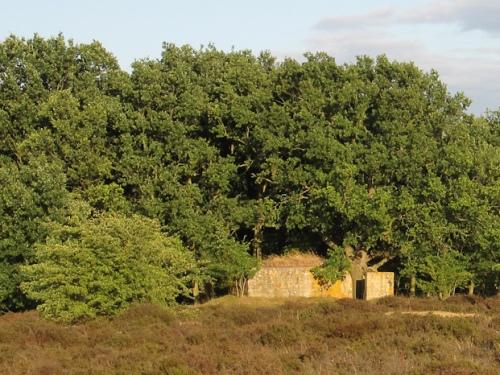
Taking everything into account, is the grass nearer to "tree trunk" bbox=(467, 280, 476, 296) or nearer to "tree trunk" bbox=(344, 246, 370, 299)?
"tree trunk" bbox=(344, 246, 370, 299)

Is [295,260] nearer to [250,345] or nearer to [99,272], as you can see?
[99,272]

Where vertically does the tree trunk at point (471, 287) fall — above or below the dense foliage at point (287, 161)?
below

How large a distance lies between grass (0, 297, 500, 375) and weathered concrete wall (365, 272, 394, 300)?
10680mm

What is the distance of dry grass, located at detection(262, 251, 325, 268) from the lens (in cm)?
4544

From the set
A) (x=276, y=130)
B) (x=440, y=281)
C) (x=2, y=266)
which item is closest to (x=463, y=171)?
(x=440, y=281)

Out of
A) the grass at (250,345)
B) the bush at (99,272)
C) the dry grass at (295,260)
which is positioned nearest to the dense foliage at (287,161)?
the dry grass at (295,260)

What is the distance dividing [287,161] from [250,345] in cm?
2259

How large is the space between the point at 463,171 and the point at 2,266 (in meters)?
25.2

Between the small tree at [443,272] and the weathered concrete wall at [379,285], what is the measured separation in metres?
1.60

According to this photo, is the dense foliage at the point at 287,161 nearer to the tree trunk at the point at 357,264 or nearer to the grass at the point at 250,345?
the tree trunk at the point at 357,264

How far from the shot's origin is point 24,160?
48438 millimetres

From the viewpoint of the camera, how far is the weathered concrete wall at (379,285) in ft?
141

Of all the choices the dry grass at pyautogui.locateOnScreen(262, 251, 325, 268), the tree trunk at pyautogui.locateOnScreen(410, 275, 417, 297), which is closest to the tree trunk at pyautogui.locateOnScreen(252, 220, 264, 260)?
the dry grass at pyautogui.locateOnScreen(262, 251, 325, 268)

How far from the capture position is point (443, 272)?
42.5m
